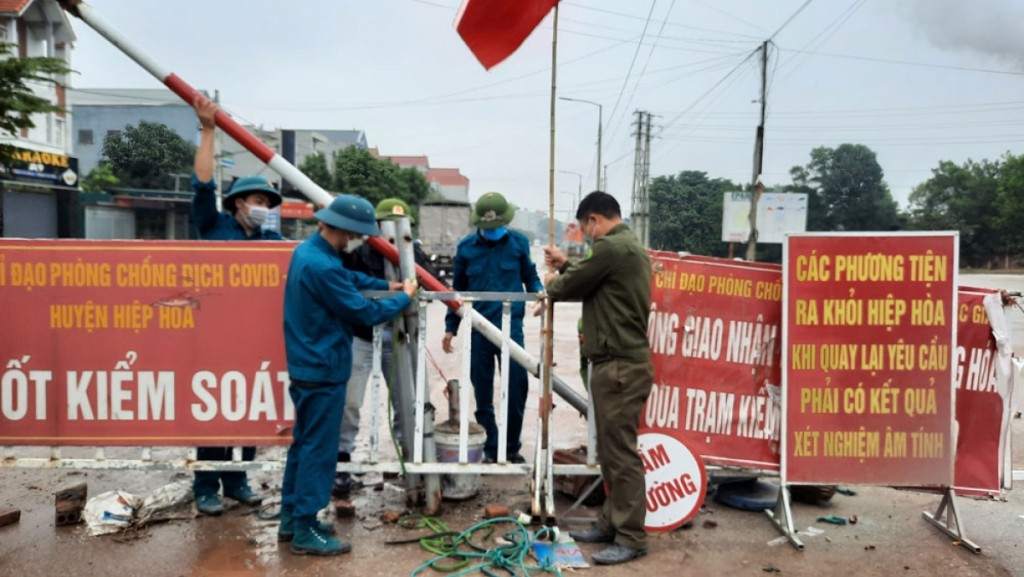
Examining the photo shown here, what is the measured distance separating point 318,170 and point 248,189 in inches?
109

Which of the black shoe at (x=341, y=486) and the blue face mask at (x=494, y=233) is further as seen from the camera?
the blue face mask at (x=494, y=233)

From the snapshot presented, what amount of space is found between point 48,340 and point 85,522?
1109 millimetres

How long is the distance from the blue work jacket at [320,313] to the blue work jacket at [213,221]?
1003 millimetres

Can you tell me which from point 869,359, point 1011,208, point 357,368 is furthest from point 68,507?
point 1011,208

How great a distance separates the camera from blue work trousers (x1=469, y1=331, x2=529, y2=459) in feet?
17.3

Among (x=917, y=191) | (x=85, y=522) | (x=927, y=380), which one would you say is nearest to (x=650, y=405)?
(x=927, y=380)

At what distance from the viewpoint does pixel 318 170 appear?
737 cm

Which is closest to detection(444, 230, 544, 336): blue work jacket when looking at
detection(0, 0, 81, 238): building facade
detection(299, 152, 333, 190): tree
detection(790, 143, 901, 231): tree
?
detection(299, 152, 333, 190): tree

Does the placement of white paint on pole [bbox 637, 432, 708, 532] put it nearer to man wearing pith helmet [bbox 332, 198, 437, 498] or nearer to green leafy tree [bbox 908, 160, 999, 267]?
man wearing pith helmet [bbox 332, 198, 437, 498]

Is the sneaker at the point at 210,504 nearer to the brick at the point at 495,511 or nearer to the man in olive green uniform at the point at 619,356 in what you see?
the brick at the point at 495,511

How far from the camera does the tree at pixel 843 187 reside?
25.2 meters

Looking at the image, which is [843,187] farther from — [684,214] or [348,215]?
[348,215]

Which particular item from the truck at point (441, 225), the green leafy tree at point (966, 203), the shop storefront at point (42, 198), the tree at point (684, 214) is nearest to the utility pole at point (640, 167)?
the tree at point (684, 214)

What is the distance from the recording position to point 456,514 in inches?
177
